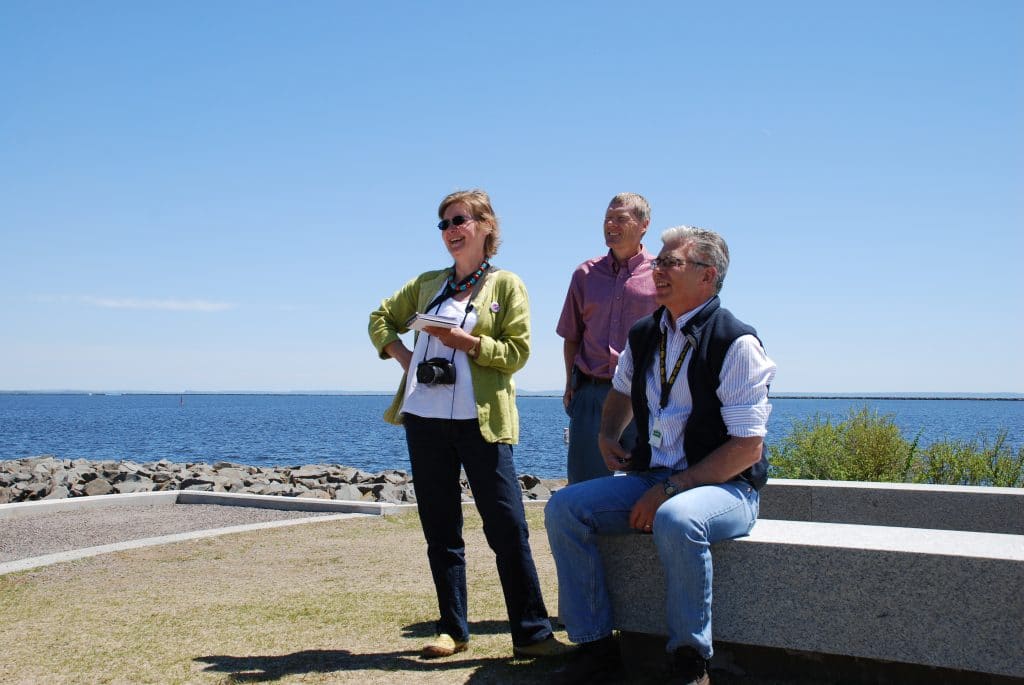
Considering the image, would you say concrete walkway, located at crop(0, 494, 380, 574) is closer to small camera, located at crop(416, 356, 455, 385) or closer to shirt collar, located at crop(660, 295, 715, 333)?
small camera, located at crop(416, 356, 455, 385)

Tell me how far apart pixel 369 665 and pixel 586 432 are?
5.23ft

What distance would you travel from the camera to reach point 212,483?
49.6ft

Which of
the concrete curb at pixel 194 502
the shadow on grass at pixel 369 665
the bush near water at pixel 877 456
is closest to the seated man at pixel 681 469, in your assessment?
the shadow on grass at pixel 369 665

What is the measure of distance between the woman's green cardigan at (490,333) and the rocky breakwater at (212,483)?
7705mm

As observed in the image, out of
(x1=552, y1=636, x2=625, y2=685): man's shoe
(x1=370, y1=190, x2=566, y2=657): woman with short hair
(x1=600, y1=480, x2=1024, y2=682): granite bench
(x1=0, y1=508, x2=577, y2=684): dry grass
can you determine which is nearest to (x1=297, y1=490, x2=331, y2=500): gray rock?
(x1=0, y1=508, x2=577, y2=684): dry grass

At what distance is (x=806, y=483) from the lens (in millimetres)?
5719

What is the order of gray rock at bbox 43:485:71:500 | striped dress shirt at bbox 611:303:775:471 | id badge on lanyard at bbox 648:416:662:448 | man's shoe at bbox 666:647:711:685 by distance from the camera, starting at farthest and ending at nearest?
1. gray rock at bbox 43:485:71:500
2. id badge on lanyard at bbox 648:416:662:448
3. striped dress shirt at bbox 611:303:775:471
4. man's shoe at bbox 666:647:711:685

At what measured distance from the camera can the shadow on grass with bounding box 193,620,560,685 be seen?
12.9 feet

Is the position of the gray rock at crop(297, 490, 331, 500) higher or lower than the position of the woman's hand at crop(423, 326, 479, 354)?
lower

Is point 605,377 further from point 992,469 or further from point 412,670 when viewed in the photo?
point 992,469

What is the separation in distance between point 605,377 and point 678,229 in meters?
1.22

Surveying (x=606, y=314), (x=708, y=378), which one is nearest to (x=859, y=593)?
(x=708, y=378)

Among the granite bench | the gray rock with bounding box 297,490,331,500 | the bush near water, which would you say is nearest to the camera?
the granite bench

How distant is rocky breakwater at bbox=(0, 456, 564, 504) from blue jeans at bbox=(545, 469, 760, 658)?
28.2 ft
